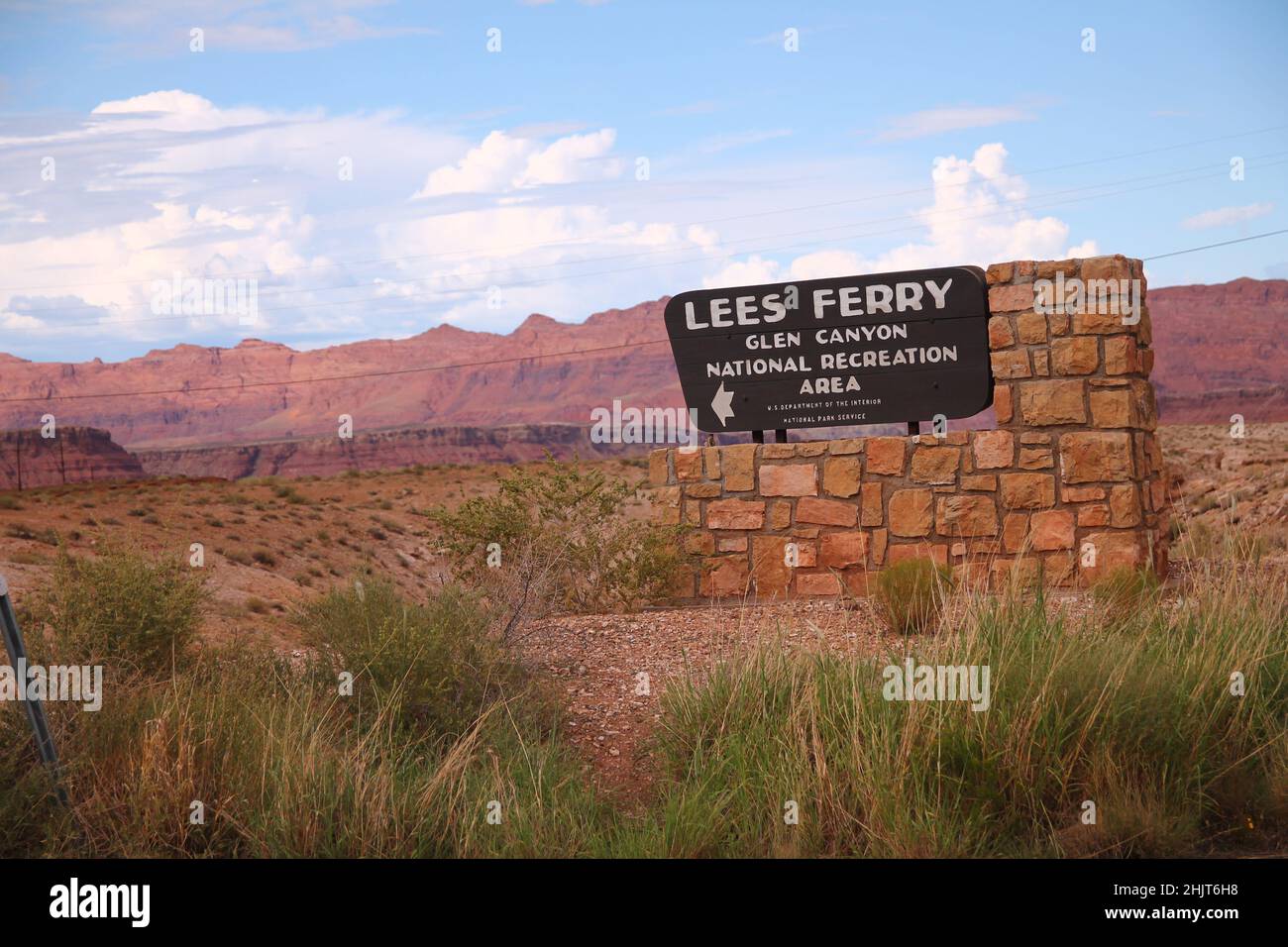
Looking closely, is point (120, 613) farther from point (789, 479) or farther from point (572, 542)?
point (789, 479)

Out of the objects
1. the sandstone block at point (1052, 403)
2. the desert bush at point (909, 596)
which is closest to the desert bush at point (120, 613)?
the desert bush at point (909, 596)

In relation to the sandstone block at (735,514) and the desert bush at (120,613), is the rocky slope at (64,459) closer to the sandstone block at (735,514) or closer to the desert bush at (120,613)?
the sandstone block at (735,514)

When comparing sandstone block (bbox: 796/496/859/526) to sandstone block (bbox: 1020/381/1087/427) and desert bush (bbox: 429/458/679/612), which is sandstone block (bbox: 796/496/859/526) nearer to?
desert bush (bbox: 429/458/679/612)

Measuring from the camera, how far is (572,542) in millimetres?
12633

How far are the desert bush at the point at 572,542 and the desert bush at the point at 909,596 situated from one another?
10.6 ft

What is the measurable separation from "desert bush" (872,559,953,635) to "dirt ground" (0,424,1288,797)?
0.18 meters

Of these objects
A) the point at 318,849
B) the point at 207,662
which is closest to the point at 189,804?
the point at 318,849

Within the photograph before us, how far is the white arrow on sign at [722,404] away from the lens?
13.5 meters

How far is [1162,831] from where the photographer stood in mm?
5711

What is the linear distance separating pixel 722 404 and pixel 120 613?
7372 millimetres

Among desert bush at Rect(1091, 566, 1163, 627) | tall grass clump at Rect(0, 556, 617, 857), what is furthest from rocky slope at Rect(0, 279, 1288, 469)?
tall grass clump at Rect(0, 556, 617, 857)

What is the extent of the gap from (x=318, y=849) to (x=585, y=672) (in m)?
3.34
